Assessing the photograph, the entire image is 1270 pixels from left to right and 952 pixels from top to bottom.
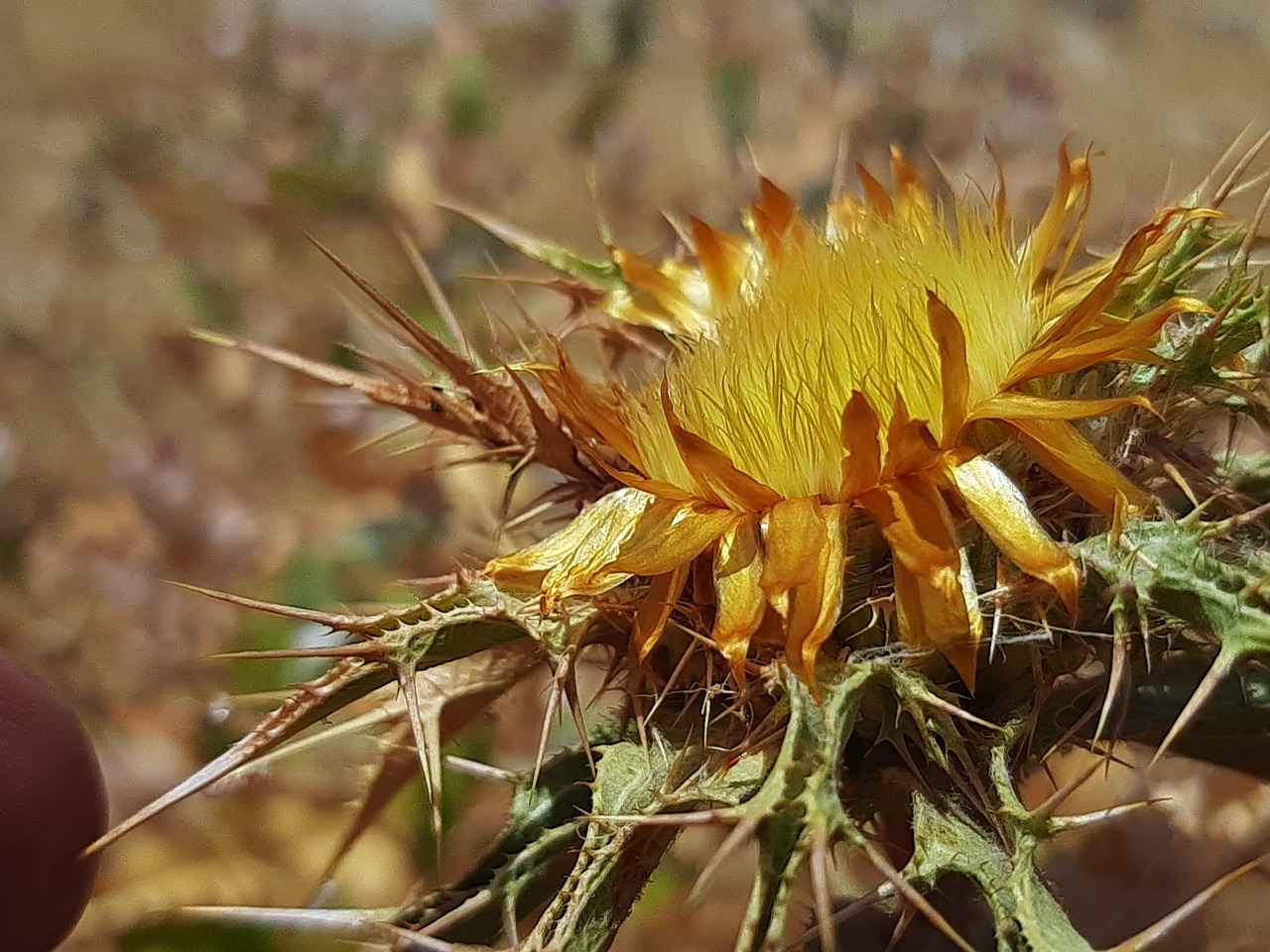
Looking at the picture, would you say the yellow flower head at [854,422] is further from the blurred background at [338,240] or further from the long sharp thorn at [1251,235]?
the blurred background at [338,240]

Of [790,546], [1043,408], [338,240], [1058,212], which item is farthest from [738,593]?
[338,240]

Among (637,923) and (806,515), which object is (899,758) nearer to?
(806,515)

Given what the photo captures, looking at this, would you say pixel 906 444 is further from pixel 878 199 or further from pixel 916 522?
pixel 878 199

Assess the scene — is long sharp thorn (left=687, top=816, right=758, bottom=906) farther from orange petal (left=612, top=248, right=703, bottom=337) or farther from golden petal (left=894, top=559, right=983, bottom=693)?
orange petal (left=612, top=248, right=703, bottom=337)

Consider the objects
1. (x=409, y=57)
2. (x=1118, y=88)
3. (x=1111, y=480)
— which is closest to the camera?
(x=1111, y=480)

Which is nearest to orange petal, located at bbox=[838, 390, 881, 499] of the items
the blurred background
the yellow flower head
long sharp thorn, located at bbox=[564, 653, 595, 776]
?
the yellow flower head

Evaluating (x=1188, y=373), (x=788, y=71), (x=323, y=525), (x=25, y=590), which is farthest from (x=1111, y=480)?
(x=788, y=71)
